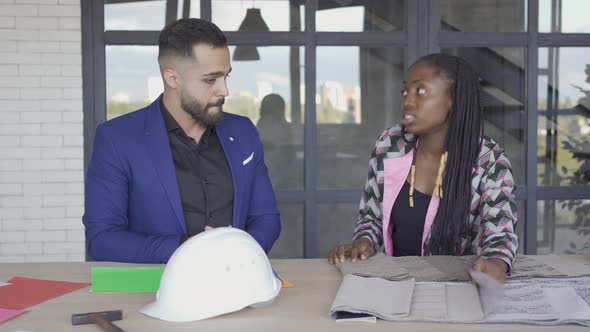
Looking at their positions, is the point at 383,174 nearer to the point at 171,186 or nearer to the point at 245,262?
the point at 171,186

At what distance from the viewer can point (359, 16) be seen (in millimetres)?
5043

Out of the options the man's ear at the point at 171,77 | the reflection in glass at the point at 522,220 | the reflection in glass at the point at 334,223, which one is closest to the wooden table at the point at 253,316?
the man's ear at the point at 171,77

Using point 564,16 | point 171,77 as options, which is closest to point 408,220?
point 171,77

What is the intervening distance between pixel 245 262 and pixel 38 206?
3188 mm

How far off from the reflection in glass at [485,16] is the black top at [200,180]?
2611mm

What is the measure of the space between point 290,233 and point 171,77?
8.24 ft

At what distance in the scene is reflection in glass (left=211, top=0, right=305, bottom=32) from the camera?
16.1ft

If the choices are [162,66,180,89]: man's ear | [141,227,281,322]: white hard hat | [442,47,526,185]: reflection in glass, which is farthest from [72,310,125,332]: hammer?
[442,47,526,185]: reflection in glass

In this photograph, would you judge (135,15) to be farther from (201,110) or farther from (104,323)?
(104,323)

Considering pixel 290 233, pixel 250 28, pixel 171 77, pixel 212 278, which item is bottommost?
pixel 290 233

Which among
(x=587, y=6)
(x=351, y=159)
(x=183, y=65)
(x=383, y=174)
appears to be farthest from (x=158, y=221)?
(x=587, y=6)

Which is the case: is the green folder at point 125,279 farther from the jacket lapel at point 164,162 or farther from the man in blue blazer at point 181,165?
the jacket lapel at point 164,162

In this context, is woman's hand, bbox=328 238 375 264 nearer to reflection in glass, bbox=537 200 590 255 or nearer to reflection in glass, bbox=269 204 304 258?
reflection in glass, bbox=269 204 304 258

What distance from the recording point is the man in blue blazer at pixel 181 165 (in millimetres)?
2623
